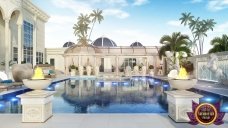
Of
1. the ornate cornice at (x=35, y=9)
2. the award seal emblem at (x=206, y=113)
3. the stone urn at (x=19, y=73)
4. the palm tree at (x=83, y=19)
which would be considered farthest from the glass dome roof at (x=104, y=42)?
the award seal emblem at (x=206, y=113)

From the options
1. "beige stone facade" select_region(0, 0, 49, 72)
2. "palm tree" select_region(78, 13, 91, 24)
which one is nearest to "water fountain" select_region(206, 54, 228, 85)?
"beige stone facade" select_region(0, 0, 49, 72)

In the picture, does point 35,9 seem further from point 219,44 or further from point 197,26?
point 197,26

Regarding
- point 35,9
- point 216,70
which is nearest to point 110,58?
point 35,9

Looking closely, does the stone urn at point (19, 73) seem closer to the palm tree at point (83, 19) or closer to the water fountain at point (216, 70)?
the water fountain at point (216, 70)

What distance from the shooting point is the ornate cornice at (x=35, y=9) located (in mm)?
31595

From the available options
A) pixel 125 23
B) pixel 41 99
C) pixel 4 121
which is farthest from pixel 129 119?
pixel 125 23

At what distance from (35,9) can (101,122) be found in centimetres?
3201

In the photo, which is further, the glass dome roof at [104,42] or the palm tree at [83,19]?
the palm tree at [83,19]

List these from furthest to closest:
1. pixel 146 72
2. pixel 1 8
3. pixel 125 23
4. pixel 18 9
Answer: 1. pixel 125 23
2. pixel 146 72
3. pixel 18 9
4. pixel 1 8

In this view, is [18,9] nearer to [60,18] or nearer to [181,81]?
[60,18]

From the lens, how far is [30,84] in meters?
6.40

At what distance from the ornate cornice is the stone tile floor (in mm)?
26645

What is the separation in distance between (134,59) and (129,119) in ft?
109

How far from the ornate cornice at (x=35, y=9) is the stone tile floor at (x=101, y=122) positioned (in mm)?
26645
